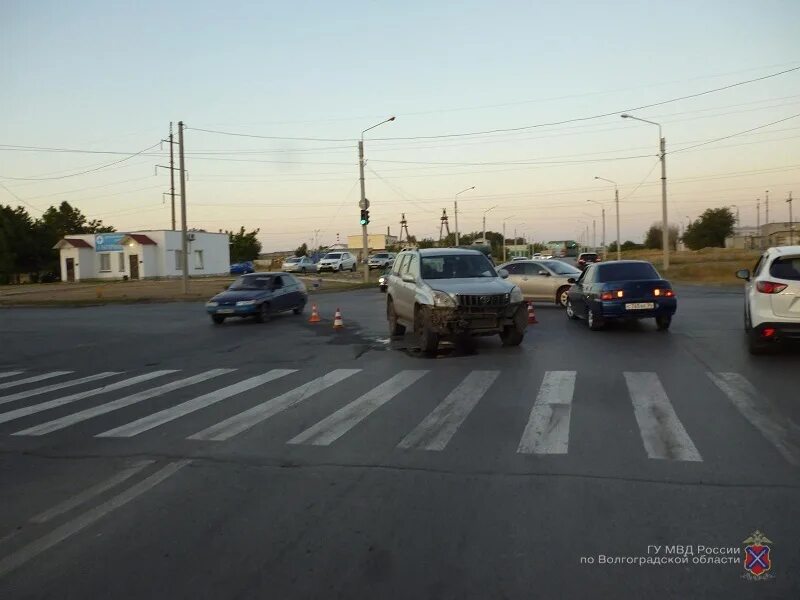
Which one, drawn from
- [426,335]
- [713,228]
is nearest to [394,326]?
[426,335]

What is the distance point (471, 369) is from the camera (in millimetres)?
12281

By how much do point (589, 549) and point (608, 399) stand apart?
4.94 metres

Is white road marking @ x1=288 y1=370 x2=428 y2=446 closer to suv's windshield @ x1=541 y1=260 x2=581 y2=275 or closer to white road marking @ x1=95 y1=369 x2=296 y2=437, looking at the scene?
white road marking @ x1=95 y1=369 x2=296 y2=437

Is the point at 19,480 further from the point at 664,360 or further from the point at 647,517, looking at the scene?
the point at 664,360

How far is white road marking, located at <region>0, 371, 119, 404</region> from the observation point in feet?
37.4

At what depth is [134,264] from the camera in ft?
216

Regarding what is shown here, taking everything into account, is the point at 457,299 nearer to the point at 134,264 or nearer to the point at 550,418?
the point at 550,418

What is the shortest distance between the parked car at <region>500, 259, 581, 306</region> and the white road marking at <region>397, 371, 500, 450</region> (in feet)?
45.1

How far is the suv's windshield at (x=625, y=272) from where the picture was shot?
17.5 m

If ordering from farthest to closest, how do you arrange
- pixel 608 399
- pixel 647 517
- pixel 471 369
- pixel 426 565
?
pixel 471 369 < pixel 608 399 < pixel 647 517 < pixel 426 565

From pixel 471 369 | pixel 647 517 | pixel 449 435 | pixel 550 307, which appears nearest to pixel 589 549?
pixel 647 517

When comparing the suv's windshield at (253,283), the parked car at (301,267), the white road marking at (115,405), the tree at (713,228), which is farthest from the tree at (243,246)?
the white road marking at (115,405)

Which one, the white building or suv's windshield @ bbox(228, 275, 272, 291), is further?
the white building

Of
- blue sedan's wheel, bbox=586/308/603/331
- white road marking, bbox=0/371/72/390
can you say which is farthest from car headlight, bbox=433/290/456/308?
white road marking, bbox=0/371/72/390
